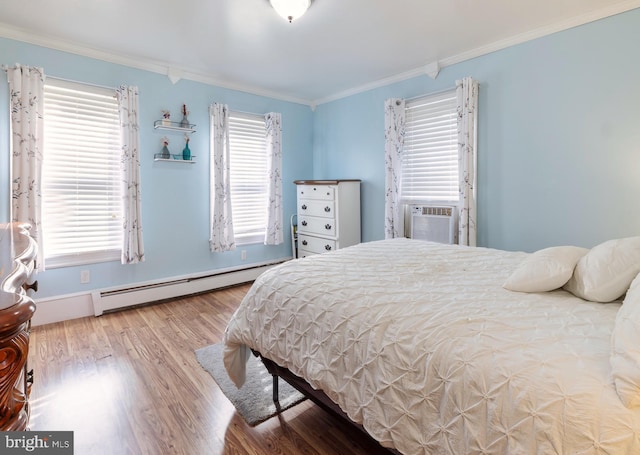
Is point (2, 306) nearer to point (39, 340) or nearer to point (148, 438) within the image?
point (148, 438)

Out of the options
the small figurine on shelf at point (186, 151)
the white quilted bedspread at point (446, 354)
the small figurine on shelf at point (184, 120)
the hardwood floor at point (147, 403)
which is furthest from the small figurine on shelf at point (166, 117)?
the white quilted bedspread at point (446, 354)

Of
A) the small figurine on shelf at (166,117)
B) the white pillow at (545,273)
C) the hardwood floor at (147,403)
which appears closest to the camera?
the white pillow at (545,273)

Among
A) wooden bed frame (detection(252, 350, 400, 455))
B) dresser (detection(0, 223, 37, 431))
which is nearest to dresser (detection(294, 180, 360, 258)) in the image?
wooden bed frame (detection(252, 350, 400, 455))

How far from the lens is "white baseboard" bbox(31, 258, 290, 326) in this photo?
315cm

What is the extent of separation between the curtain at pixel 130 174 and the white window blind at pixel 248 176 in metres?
1.13

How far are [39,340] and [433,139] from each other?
4110mm

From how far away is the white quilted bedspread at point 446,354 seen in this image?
0.82 m

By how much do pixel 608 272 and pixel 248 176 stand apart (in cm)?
384

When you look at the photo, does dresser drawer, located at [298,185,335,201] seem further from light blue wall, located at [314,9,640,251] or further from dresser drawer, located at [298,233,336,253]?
light blue wall, located at [314,9,640,251]

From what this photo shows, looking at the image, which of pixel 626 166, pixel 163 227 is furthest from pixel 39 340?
pixel 626 166

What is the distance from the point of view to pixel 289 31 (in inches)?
112

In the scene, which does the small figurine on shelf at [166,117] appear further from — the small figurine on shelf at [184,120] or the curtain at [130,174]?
the curtain at [130,174]

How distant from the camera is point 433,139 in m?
3.64

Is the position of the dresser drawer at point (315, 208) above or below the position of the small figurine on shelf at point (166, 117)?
below
